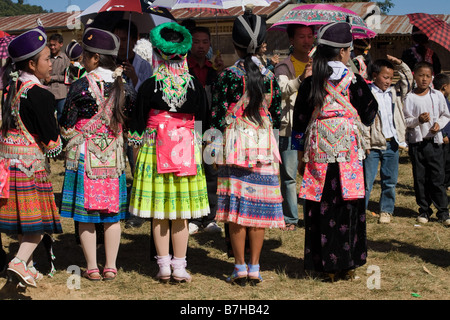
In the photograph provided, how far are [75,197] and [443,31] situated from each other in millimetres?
4706

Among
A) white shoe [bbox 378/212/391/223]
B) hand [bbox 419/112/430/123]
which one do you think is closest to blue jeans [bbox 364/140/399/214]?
white shoe [bbox 378/212/391/223]

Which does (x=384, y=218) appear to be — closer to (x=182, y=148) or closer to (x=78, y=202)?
(x=182, y=148)

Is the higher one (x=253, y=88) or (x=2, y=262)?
(x=253, y=88)

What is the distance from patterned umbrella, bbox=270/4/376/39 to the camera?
21.5 ft

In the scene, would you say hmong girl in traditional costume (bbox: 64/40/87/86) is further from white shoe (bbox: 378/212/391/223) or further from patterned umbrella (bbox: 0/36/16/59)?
white shoe (bbox: 378/212/391/223)

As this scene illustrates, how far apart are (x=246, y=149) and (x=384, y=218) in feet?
10.6

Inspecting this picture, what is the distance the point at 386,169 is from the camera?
7566 millimetres

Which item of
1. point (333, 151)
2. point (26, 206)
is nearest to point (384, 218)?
point (333, 151)

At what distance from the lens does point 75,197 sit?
5078 millimetres

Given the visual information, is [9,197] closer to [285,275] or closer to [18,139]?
[18,139]

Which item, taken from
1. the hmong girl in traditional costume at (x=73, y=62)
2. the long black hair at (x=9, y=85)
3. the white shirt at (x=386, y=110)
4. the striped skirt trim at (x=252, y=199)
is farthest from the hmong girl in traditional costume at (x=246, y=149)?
the hmong girl in traditional costume at (x=73, y=62)

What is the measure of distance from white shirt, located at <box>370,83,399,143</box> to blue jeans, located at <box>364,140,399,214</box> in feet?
0.67

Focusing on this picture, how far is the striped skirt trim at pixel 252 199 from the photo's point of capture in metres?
5.03

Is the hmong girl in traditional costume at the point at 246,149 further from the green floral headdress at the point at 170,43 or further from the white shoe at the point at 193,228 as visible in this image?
the white shoe at the point at 193,228
